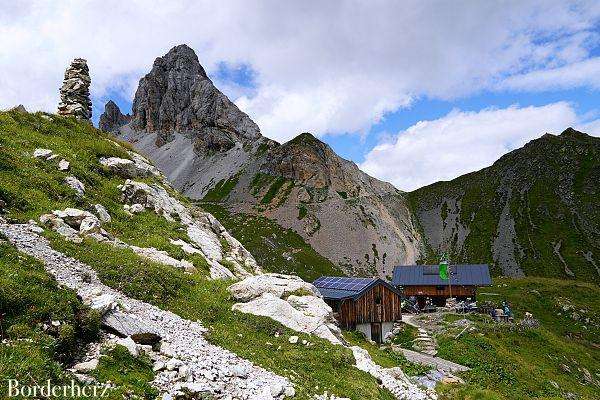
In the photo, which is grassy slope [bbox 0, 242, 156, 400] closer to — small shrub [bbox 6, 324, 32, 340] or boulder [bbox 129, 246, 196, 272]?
small shrub [bbox 6, 324, 32, 340]

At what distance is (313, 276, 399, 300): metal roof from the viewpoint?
149ft

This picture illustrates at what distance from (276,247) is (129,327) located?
10722 cm

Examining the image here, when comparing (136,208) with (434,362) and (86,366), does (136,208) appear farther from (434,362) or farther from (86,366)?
(434,362)

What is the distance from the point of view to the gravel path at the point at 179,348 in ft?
41.0

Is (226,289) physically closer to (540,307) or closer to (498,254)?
(540,307)

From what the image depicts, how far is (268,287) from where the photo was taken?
79.5ft

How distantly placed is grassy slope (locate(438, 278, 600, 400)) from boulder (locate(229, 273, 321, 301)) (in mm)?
11137

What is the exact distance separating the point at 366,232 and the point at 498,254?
58111mm

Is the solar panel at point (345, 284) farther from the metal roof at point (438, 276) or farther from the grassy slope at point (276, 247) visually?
the grassy slope at point (276, 247)

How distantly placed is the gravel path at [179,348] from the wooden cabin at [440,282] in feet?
196

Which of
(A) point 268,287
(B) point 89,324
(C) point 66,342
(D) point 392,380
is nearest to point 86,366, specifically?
(C) point 66,342

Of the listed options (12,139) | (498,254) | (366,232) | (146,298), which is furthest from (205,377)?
(498,254)

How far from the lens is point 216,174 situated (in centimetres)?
18825

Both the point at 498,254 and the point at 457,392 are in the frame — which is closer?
the point at 457,392
